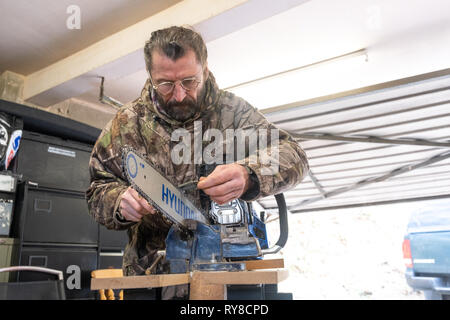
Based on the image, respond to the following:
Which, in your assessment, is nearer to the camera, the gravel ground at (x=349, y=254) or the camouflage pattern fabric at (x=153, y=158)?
the camouflage pattern fabric at (x=153, y=158)

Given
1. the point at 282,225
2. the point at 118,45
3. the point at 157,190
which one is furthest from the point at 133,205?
the point at 118,45

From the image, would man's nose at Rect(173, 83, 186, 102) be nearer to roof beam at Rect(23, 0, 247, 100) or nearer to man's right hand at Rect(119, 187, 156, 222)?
man's right hand at Rect(119, 187, 156, 222)

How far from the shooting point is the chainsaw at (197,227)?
775 mm

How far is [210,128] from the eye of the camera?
1.14m

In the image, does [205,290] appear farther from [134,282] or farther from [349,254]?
[349,254]

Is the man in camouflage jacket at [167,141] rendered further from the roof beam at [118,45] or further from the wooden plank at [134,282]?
the roof beam at [118,45]

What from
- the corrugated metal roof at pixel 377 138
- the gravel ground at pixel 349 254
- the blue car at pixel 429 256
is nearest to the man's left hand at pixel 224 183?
the corrugated metal roof at pixel 377 138

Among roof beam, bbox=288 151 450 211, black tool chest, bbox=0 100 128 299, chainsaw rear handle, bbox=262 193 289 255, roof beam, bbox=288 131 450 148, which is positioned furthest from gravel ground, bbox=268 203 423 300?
chainsaw rear handle, bbox=262 193 289 255

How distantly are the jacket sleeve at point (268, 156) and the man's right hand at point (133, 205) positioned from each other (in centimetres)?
24

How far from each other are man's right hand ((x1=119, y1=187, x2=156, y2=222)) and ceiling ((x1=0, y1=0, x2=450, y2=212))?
5.88 ft

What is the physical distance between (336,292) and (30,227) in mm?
9476

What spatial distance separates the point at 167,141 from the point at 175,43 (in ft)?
0.95

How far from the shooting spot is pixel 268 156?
→ 3.05 feet

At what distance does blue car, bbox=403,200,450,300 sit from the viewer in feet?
15.1
